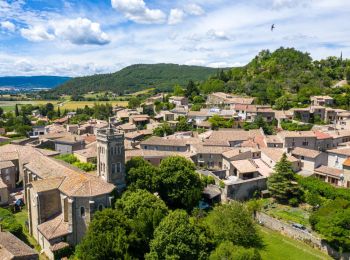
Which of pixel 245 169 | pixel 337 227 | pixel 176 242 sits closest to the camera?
pixel 176 242

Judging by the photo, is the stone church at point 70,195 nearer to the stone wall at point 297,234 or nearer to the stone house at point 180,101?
the stone wall at point 297,234

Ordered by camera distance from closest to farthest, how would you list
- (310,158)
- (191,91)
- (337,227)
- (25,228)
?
1. (337,227)
2. (25,228)
3. (310,158)
4. (191,91)

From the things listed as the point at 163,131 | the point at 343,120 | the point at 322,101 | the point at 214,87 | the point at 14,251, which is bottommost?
the point at 14,251

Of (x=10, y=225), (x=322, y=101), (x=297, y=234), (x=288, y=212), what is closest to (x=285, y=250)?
(x=297, y=234)

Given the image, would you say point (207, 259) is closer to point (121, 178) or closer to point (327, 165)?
point (121, 178)

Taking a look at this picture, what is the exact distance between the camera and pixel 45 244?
136ft

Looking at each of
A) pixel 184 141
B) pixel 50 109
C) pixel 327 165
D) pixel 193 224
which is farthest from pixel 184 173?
pixel 50 109

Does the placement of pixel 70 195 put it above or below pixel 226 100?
below

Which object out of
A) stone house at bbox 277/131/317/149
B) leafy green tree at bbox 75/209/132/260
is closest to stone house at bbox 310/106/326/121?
stone house at bbox 277/131/317/149

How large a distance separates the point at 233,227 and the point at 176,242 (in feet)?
32.9

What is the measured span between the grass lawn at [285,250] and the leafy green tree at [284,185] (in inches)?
390

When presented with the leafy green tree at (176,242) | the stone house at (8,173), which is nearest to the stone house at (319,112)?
the leafy green tree at (176,242)

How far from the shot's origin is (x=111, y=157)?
48.4 m

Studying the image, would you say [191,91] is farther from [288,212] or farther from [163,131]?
[288,212]
